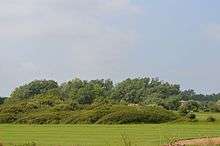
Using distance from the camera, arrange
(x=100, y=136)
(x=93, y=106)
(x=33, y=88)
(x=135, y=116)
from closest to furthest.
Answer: (x=100, y=136), (x=135, y=116), (x=93, y=106), (x=33, y=88)

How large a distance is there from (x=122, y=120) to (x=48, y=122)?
8.73 metres

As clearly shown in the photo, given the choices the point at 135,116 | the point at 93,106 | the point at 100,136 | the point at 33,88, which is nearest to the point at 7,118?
the point at 93,106

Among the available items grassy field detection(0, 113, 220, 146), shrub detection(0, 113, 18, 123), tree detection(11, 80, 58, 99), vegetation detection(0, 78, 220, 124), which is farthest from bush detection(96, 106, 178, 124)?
tree detection(11, 80, 58, 99)

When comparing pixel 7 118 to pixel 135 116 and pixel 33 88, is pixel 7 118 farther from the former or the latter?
pixel 33 88

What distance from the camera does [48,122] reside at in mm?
60625

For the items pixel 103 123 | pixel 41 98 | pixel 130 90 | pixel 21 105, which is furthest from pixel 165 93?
pixel 103 123

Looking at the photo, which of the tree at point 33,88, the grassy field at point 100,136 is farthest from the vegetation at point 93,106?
the grassy field at point 100,136

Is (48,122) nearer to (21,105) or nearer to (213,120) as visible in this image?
(21,105)

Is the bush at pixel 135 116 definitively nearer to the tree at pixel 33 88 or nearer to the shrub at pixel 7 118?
the shrub at pixel 7 118

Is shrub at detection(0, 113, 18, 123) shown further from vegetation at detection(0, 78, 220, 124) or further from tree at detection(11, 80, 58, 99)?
tree at detection(11, 80, 58, 99)

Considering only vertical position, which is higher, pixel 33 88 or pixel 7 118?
pixel 33 88

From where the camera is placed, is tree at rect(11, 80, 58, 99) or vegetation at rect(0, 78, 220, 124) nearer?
vegetation at rect(0, 78, 220, 124)

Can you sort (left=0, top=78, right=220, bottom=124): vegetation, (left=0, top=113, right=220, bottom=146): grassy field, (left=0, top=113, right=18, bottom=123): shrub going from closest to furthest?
(left=0, top=113, right=220, bottom=146): grassy field → (left=0, top=78, right=220, bottom=124): vegetation → (left=0, top=113, right=18, bottom=123): shrub

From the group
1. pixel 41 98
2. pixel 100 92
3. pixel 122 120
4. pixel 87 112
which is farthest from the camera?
pixel 100 92
